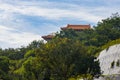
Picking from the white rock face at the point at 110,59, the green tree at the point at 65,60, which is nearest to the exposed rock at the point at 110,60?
the white rock face at the point at 110,59

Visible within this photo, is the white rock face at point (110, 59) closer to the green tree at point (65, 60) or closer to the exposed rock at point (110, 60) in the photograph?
the exposed rock at point (110, 60)

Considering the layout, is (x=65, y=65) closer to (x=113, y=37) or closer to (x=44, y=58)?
(x=44, y=58)

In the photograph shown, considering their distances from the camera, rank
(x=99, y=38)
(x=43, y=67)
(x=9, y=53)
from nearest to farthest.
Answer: (x=43, y=67) → (x=99, y=38) → (x=9, y=53)

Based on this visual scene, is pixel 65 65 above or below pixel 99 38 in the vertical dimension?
below

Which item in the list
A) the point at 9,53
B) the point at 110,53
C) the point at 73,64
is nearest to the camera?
the point at 73,64

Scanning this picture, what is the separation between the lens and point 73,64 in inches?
2035

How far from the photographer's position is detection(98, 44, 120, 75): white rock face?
60.8 meters

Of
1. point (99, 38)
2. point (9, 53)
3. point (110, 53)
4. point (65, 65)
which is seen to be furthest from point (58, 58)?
point (9, 53)

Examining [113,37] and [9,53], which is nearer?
[113,37]

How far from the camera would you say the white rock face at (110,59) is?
60759 mm

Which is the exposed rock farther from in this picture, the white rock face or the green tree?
the green tree

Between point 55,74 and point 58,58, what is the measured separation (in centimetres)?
277

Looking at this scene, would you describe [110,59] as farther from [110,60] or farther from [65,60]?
[65,60]

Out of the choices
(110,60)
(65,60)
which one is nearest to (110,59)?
Result: (110,60)
